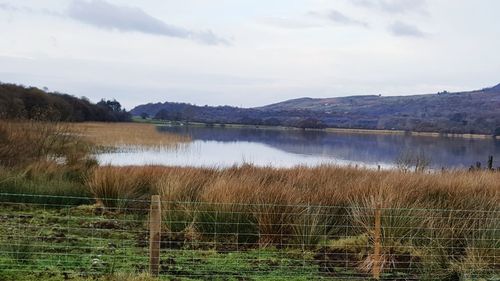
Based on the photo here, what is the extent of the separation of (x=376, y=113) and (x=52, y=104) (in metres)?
124

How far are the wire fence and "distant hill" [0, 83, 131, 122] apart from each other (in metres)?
10.7

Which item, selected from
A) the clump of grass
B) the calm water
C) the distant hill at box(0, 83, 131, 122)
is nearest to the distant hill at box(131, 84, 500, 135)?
the distant hill at box(0, 83, 131, 122)

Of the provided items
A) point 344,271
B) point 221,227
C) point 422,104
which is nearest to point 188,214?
point 221,227

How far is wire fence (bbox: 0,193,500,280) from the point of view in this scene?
19.7 feet

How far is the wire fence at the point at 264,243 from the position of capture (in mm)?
6004

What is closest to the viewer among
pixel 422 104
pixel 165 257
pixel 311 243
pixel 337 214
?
pixel 165 257

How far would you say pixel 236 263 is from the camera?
653cm

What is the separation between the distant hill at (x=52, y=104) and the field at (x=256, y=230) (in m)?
8.90

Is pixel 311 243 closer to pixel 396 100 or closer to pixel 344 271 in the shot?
pixel 344 271

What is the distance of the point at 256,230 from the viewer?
7.66m

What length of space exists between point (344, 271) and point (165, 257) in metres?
2.07

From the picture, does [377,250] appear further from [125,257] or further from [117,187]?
[117,187]

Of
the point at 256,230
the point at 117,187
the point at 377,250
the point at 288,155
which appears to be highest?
the point at 117,187

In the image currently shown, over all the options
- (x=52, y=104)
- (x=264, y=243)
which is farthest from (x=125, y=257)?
(x=52, y=104)
